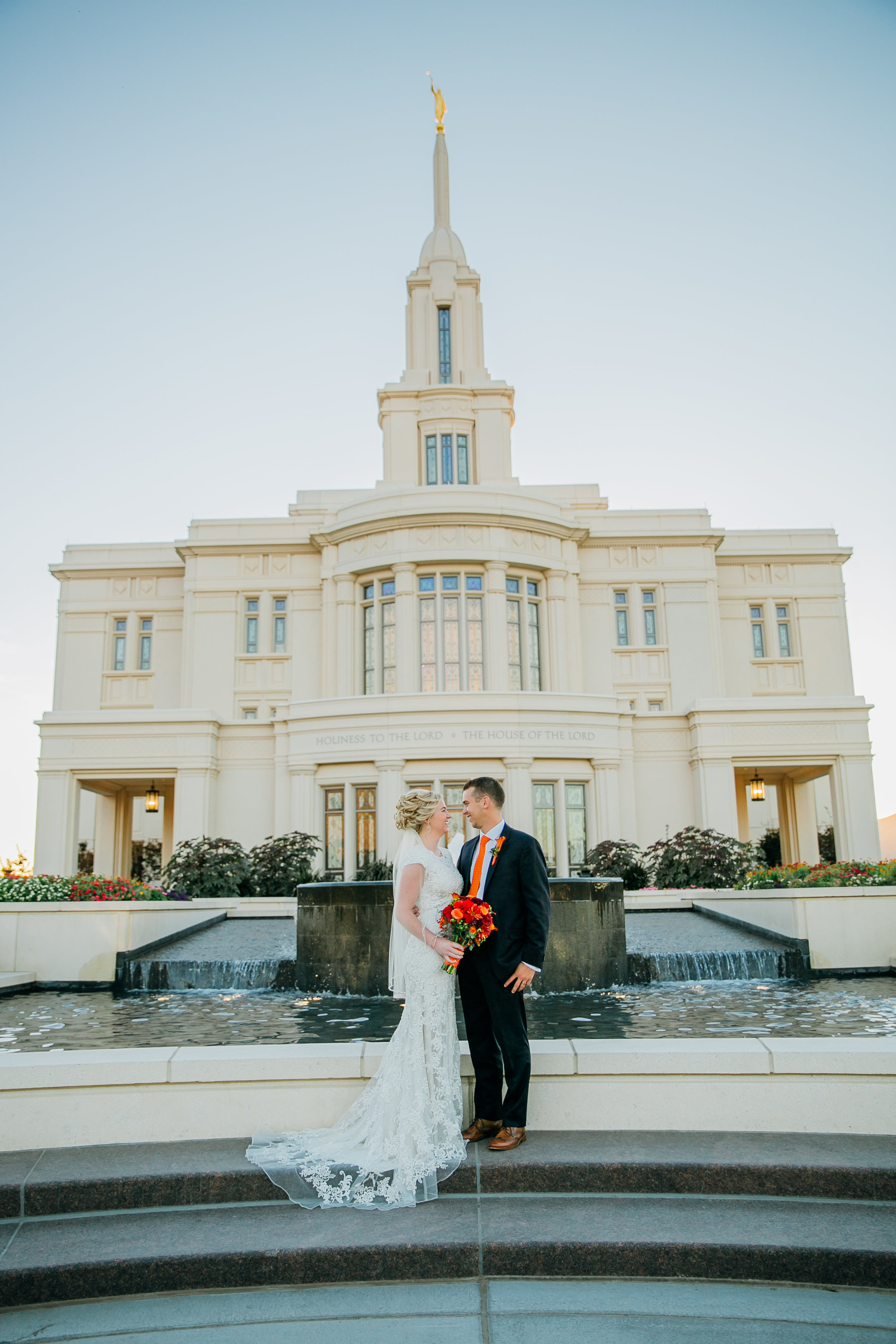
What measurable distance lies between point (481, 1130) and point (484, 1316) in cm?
129

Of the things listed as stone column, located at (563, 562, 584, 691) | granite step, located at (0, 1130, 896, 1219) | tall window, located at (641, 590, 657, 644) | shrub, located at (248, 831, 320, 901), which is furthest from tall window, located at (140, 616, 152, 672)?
granite step, located at (0, 1130, 896, 1219)

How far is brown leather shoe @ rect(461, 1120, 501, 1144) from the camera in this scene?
5.30m

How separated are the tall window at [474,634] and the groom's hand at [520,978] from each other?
21.1 m

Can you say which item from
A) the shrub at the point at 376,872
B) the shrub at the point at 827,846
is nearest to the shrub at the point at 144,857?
the shrub at the point at 376,872

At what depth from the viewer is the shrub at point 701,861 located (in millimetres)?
20234

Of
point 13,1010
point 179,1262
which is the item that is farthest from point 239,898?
point 179,1262

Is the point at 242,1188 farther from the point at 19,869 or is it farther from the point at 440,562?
→ the point at 440,562

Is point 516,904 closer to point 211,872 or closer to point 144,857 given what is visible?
point 211,872

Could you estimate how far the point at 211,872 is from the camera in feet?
67.4

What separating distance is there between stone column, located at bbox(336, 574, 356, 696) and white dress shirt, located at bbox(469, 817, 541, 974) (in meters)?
21.8

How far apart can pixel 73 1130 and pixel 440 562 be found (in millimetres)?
22288

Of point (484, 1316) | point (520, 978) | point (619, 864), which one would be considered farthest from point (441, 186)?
point (484, 1316)

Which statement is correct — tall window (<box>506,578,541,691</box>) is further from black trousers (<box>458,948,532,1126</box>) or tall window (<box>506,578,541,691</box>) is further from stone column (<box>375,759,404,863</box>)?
Answer: black trousers (<box>458,948,532,1126</box>)

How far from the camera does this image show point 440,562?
88.2ft
